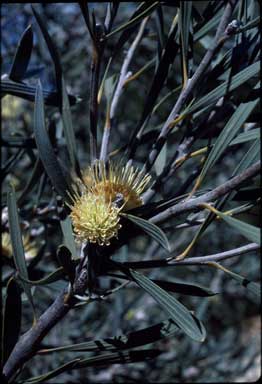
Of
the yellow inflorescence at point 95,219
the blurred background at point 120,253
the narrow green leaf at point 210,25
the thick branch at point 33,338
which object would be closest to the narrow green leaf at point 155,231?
the yellow inflorescence at point 95,219

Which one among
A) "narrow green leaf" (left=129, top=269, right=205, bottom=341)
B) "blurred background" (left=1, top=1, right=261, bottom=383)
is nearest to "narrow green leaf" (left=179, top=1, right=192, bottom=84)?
"narrow green leaf" (left=129, top=269, right=205, bottom=341)

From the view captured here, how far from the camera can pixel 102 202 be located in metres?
0.59

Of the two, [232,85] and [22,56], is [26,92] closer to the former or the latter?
[22,56]

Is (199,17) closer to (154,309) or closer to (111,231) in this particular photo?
(111,231)

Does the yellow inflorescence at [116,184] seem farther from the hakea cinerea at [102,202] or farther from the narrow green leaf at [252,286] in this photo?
the narrow green leaf at [252,286]

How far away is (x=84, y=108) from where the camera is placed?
2.12 m

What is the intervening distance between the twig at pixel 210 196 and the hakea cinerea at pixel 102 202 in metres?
0.04

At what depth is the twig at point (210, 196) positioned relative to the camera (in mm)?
Result: 487

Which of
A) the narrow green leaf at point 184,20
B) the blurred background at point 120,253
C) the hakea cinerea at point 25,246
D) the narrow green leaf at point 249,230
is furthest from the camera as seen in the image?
the blurred background at point 120,253

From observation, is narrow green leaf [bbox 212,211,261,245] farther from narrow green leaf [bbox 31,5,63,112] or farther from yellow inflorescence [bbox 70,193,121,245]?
→ narrow green leaf [bbox 31,5,63,112]

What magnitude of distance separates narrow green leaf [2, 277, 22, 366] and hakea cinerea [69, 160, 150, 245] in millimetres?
89

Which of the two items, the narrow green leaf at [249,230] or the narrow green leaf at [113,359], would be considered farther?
the narrow green leaf at [113,359]

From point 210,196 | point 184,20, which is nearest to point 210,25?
point 184,20

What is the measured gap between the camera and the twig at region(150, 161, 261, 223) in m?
0.49
